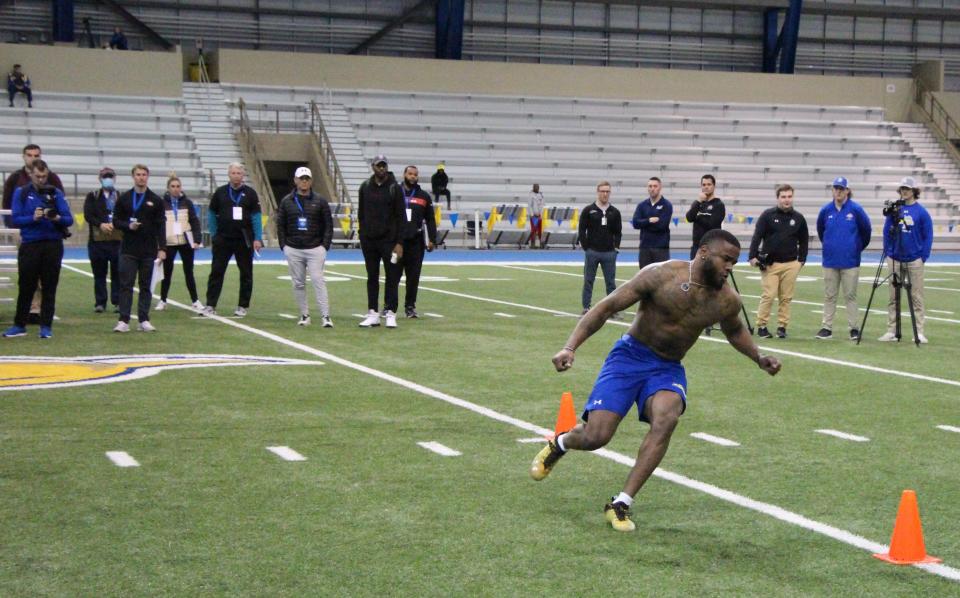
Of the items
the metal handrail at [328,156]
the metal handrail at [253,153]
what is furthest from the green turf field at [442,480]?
the metal handrail at [328,156]

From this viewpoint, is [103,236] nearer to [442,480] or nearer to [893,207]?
[893,207]

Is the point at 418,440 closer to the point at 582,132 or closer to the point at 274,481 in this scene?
the point at 274,481

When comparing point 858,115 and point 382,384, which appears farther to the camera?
point 858,115

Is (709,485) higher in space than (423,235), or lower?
lower

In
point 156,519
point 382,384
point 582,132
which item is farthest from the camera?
point 582,132

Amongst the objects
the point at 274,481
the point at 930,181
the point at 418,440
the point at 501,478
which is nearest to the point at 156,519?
the point at 274,481

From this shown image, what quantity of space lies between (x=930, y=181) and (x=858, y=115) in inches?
175

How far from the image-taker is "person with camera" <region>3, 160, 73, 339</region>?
1409 cm

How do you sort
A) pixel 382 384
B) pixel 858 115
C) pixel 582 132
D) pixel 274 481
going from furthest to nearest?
1. pixel 858 115
2. pixel 582 132
3. pixel 382 384
4. pixel 274 481

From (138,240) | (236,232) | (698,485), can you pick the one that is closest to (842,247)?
(236,232)

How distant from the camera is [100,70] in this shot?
4125 centimetres

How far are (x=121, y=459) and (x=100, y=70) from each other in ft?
117

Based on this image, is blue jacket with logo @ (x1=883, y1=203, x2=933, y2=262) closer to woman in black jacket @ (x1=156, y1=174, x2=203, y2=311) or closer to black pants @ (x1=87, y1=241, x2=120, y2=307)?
woman in black jacket @ (x1=156, y1=174, x2=203, y2=311)

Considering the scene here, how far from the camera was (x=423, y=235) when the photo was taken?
1725 centimetres
